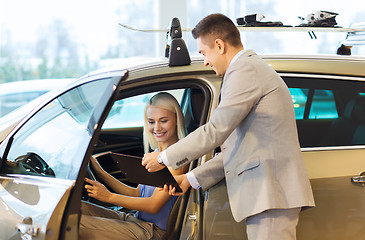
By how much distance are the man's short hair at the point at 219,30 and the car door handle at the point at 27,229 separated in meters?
1.11

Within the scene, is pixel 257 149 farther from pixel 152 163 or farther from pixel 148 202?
pixel 148 202

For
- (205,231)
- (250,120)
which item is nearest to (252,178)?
(250,120)

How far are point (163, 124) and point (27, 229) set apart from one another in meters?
0.95

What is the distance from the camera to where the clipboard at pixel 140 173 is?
253 centimetres

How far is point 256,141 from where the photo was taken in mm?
2352

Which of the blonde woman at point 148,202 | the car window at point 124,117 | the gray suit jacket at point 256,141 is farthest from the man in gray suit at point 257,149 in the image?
the car window at point 124,117

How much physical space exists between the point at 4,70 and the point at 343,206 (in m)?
7.61

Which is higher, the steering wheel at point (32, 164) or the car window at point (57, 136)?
the car window at point (57, 136)

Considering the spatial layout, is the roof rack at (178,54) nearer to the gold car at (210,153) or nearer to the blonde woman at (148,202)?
the gold car at (210,153)

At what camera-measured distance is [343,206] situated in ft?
8.77

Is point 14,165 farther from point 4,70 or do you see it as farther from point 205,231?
point 4,70

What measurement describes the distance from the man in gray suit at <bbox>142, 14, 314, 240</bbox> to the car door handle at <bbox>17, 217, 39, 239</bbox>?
0.56 m

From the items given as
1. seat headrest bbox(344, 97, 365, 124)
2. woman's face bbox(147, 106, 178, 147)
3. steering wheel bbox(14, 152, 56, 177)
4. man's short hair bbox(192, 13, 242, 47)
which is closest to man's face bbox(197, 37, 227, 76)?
man's short hair bbox(192, 13, 242, 47)

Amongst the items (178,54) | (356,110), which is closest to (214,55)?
(178,54)
